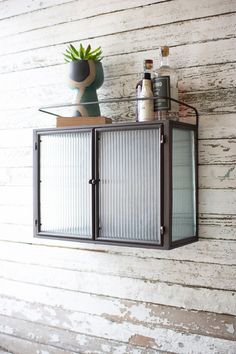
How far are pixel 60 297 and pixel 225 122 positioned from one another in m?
1.06

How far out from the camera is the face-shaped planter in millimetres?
1835

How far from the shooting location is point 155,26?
1.87 m

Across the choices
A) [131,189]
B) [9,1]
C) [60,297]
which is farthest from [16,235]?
[9,1]

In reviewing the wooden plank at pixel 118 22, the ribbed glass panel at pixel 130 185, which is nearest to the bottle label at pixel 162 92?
the ribbed glass panel at pixel 130 185

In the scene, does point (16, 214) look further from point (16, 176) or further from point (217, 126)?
point (217, 126)

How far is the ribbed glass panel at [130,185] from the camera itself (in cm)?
160

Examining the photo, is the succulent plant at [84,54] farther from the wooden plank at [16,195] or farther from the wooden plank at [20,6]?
the wooden plank at [16,195]

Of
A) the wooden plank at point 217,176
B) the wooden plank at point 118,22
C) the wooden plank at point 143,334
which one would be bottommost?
the wooden plank at point 143,334

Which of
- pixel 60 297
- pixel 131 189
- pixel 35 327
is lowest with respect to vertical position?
pixel 35 327

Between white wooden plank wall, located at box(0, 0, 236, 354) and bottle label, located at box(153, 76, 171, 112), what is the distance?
176mm

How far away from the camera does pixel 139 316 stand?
1888 mm

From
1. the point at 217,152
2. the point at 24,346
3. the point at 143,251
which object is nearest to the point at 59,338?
the point at 24,346

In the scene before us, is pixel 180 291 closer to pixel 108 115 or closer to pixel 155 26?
pixel 108 115

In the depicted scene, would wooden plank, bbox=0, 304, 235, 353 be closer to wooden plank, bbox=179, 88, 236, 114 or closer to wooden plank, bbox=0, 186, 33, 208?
wooden plank, bbox=0, 186, 33, 208
